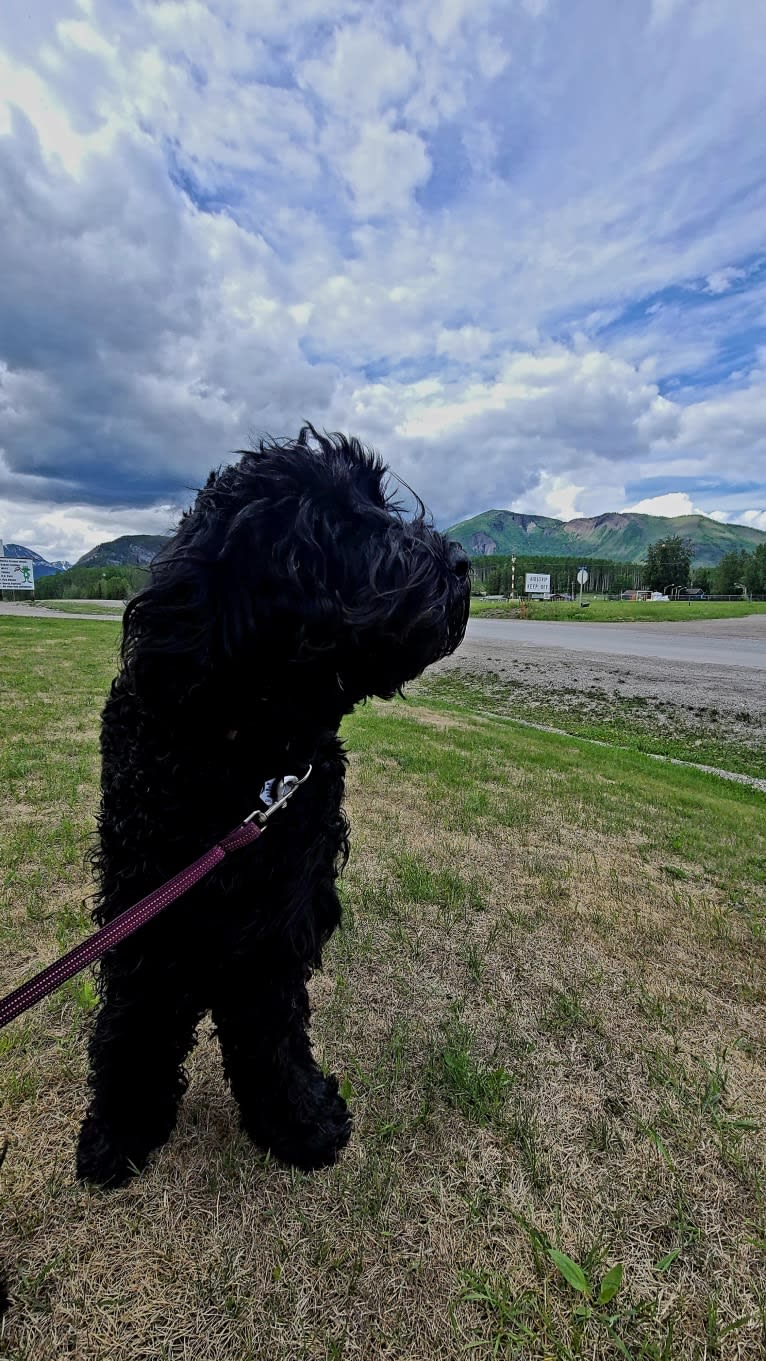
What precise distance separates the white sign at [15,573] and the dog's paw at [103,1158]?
92.3 meters

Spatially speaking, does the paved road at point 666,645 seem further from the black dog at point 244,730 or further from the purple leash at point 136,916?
the purple leash at point 136,916

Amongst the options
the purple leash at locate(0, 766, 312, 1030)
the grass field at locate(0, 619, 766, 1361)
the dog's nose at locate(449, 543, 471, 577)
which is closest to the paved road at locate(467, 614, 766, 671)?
the grass field at locate(0, 619, 766, 1361)

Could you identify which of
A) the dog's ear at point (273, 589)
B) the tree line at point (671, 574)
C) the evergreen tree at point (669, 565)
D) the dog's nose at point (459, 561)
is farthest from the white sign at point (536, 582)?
the dog's ear at point (273, 589)

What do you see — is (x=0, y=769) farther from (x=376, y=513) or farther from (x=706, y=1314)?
(x=706, y=1314)

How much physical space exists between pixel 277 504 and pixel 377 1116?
2609mm

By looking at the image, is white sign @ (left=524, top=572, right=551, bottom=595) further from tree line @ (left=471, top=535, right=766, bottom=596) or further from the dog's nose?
the dog's nose

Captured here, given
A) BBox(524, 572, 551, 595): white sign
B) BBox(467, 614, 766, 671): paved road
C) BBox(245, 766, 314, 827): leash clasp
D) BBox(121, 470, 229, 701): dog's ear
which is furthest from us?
BBox(524, 572, 551, 595): white sign

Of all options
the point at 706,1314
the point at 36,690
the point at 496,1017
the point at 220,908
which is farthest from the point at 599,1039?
the point at 36,690

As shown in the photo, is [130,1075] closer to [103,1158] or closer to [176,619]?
[103,1158]

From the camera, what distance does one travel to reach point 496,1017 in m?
3.15

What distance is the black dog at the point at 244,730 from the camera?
1.75 meters

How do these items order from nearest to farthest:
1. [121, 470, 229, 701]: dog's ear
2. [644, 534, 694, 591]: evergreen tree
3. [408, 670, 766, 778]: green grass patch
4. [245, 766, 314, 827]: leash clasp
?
[121, 470, 229, 701]: dog's ear
[245, 766, 314, 827]: leash clasp
[408, 670, 766, 778]: green grass patch
[644, 534, 694, 591]: evergreen tree

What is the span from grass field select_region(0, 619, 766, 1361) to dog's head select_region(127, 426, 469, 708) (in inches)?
75.2

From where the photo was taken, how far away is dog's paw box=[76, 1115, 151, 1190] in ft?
7.10
